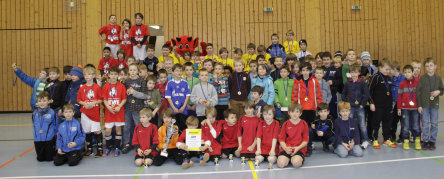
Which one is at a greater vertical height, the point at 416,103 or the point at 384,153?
the point at 416,103

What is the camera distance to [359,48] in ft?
39.4

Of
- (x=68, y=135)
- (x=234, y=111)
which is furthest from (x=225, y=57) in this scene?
(x=68, y=135)

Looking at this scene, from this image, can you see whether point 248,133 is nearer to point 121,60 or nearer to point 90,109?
point 90,109

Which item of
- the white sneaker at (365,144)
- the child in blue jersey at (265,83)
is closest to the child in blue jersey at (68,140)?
the child in blue jersey at (265,83)

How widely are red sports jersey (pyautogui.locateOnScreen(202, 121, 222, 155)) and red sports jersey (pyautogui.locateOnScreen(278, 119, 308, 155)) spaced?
3.24 ft

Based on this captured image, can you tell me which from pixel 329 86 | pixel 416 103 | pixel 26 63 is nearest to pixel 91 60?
pixel 26 63

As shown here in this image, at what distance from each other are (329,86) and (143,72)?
357 cm

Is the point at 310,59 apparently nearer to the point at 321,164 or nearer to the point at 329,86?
the point at 329,86

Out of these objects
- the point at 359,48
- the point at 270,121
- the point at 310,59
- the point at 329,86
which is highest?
the point at 359,48

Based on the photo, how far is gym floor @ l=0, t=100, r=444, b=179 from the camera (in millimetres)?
4363

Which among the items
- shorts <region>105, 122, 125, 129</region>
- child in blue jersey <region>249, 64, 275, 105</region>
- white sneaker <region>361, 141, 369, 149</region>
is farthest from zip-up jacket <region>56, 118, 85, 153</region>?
white sneaker <region>361, 141, 369, 149</region>

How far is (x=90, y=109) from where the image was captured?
5684mm

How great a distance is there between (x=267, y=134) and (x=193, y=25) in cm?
756

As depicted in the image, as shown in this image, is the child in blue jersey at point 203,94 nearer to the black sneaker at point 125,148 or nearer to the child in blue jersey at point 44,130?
the black sneaker at point 125,148
